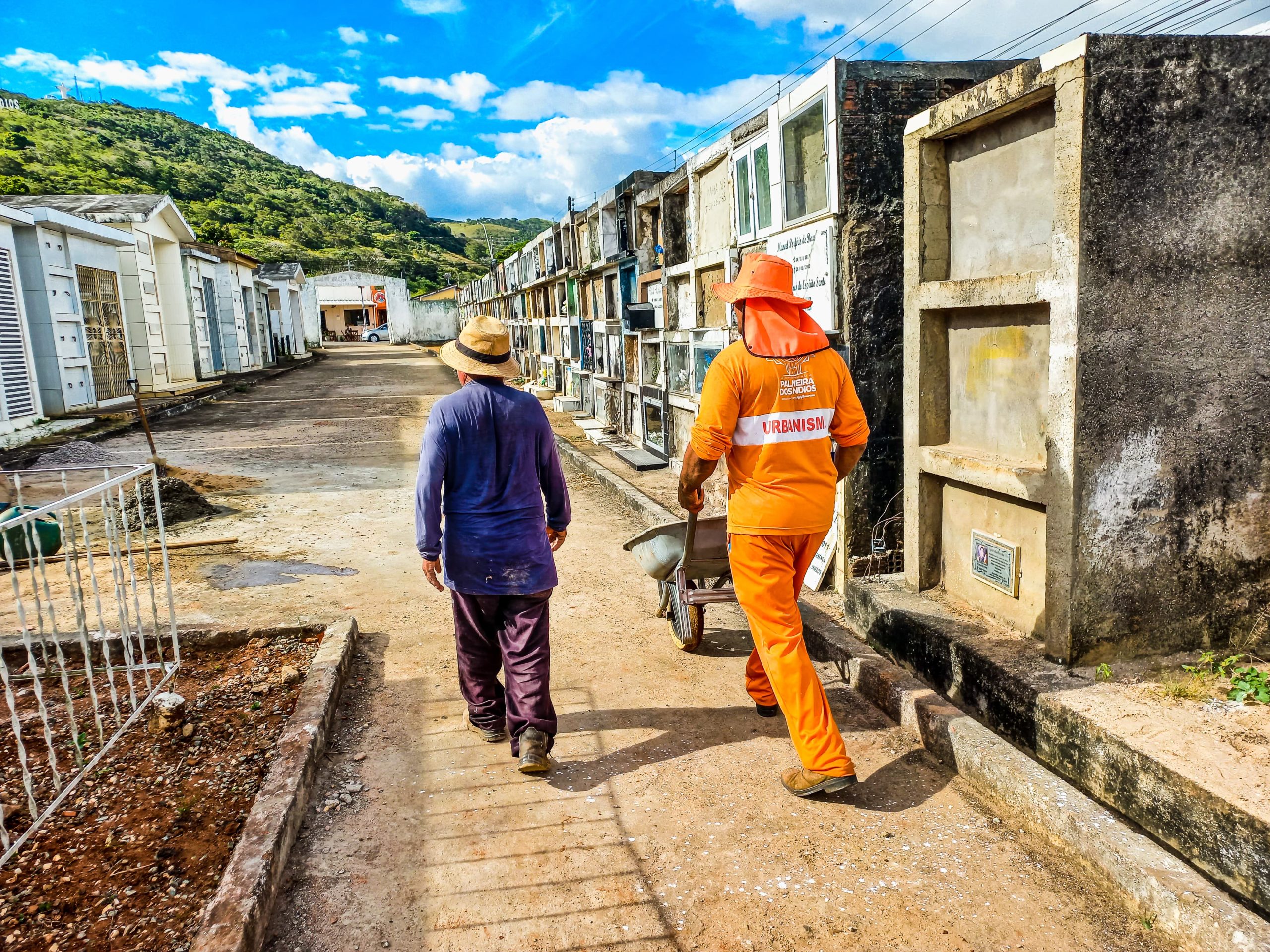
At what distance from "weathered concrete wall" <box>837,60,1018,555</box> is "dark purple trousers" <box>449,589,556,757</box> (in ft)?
8.88

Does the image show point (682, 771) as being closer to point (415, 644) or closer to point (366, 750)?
point (366, 750)

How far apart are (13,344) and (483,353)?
15.0 metres

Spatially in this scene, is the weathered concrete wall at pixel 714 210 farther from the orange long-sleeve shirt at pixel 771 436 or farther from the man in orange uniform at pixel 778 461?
the orange long-sleeve shirt at pixel 771 436

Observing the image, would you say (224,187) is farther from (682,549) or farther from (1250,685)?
(1250,685)

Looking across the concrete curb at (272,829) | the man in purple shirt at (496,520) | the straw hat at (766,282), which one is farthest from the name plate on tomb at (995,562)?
the concrete curb at (272,829)

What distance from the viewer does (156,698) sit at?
3986mm

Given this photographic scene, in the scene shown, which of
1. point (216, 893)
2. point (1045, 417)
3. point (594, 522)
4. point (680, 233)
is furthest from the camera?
point (680, 233)

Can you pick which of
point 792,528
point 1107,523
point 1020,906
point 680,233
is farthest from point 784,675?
point 680,233

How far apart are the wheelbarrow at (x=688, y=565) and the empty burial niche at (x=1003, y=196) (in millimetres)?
1895

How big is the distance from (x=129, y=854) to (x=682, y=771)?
2.07 m

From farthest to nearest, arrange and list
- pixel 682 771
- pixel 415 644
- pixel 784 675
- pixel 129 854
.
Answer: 1. pixel 415 644
2. pixel 682 771
3. pixel 784 675
4. pixel 129 854

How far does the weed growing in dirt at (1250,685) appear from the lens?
10.5 ft

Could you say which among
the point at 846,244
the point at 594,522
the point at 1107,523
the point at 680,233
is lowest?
the point at 594,522

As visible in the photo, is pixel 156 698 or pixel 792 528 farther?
pixel 156 698
